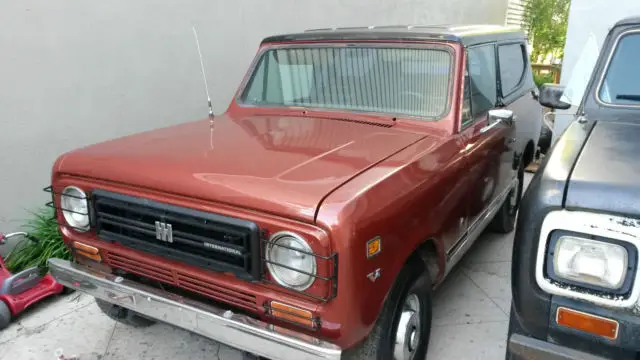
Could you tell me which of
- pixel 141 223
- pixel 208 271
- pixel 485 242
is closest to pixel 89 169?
pixel 141 223

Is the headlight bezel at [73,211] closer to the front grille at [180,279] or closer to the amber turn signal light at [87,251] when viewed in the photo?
the amber turn signal light at [87,251]

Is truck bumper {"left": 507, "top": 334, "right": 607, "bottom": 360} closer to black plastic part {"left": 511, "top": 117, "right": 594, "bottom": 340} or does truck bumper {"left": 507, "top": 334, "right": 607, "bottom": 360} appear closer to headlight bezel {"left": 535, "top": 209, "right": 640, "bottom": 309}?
black plastic part {"left": 511, "top": 117, "right": 594, "bottom": 340}

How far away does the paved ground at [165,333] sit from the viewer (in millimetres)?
3072

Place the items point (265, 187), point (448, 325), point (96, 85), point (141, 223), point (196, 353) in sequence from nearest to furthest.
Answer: point (265, 187)
point (141, 223)
point (196, 353)
point (448, 325)
point (96, 85)

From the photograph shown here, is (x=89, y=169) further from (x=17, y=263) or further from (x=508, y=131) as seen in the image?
(x=508, y=131)

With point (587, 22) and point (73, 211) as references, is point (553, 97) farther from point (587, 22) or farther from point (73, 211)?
point (587, 22)

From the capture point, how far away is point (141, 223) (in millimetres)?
2385

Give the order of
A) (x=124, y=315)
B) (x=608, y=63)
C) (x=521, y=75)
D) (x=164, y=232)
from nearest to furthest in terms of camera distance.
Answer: (x=164, y=232) < (x=608, y=63) < (x=124, y=315) < (x=521, y=75)

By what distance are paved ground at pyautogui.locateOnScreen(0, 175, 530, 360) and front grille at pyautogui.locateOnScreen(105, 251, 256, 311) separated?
69 centimetres

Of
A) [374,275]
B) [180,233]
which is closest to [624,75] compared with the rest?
[374,275]

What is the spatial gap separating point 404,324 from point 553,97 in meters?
1.75

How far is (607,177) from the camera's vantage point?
70.1 inches

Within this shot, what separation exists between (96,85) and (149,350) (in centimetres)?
239

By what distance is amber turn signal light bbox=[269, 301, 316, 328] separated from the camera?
203 cm
